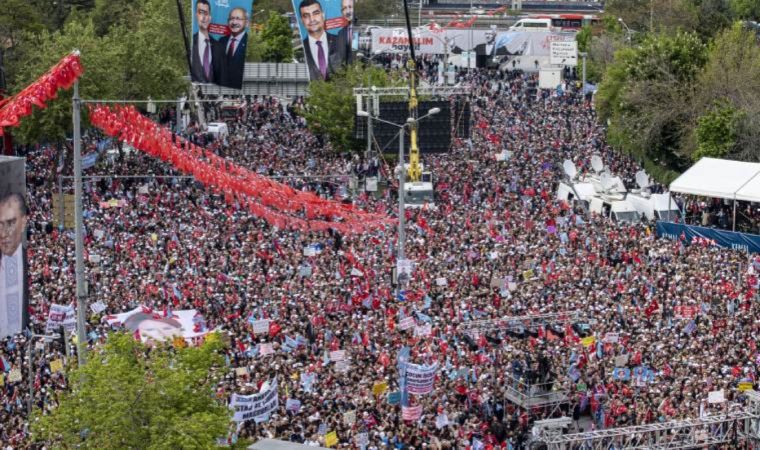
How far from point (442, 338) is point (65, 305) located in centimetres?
962

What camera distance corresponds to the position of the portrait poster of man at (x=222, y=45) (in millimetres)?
68625

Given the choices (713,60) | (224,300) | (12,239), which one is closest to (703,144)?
(713,60)

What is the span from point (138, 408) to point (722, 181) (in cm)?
3235

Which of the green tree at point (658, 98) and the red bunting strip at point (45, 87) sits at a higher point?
the red bunting strip at point (45, 87)

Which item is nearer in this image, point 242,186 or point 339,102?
point 242,186

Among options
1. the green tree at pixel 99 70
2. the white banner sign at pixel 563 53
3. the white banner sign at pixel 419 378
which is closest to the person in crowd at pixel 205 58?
the green tree at pixel 99 70

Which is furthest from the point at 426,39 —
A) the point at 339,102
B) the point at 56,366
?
the point at 56,366

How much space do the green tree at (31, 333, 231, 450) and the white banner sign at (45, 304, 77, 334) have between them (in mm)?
10188

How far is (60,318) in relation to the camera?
3766 centimetres

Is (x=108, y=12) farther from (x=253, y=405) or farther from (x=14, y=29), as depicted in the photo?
(x=253, y=405)

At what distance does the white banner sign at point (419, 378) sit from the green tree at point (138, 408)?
679 cm

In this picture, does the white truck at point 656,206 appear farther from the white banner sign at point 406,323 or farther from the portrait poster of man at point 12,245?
the portrait poster of man at point 12,245

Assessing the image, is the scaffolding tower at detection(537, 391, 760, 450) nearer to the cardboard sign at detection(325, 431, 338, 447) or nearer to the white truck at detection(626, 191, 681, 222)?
the cardboard sign at detection(325, 431, 338, 447)

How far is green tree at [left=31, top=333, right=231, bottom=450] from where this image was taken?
2602 cm
